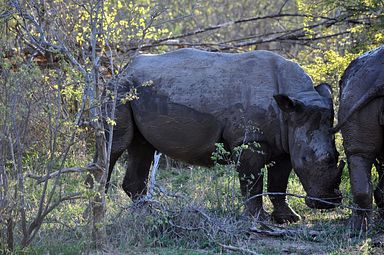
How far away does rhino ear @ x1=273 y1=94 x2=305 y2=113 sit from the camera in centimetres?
944

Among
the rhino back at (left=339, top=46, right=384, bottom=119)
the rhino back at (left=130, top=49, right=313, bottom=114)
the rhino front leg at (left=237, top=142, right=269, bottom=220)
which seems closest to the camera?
the rhino back at (left=339, top=46, right=384, bottom=119)

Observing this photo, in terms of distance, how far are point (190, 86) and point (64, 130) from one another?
2.05 m

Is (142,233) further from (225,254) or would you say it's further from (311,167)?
(311,167)

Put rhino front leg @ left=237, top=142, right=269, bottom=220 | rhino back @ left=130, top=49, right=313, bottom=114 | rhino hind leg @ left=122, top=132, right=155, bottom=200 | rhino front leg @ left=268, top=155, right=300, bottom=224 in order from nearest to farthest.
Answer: rhino front leg @ left=237, top=142, right=269, bottom=220 < rhino back @ left=130, top=49, right=313, bottom=114 < rhino front leg @ left=268, top=155, right=300, bottom=224 < rhino hind leg @ left=122, top=132, right=155, bottom=200

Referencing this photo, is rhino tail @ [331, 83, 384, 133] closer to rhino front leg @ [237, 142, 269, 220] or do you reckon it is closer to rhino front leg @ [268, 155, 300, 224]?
rhino front leg @ [237, 142, 269, 220]

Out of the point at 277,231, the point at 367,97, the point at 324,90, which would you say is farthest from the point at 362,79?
the point at 277,231

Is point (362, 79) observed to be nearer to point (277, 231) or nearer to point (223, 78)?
point (277, 231)

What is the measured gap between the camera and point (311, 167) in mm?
9523

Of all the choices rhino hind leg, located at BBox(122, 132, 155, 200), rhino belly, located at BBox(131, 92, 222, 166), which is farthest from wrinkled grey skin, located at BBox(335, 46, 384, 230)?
rhino hind leg, located at BBox(122, 132, 155, 200)

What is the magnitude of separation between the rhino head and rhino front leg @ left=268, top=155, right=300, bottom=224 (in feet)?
1.87

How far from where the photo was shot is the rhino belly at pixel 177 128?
33.4ft

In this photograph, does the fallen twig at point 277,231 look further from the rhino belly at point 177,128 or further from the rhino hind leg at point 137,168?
the rhino hind leg at point 137,168

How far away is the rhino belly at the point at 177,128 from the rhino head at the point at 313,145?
97 centimetres

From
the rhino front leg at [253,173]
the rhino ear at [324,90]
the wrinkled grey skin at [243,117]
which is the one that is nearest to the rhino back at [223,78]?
the wrinkled grey skin at [243,117]
